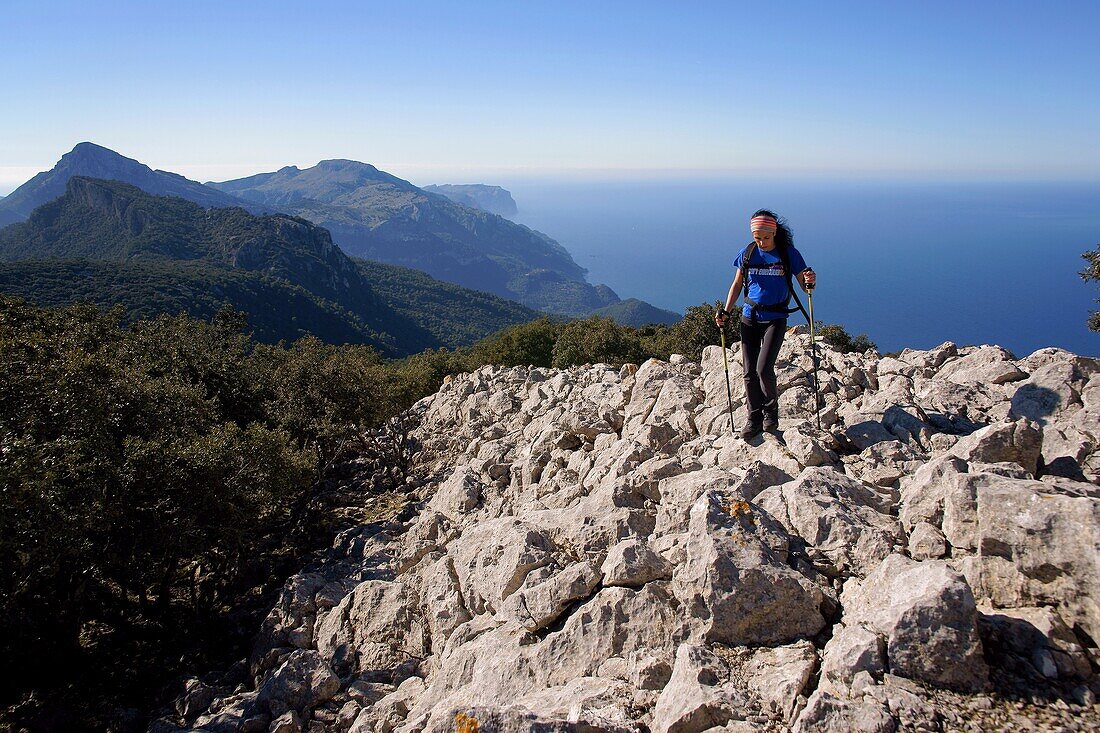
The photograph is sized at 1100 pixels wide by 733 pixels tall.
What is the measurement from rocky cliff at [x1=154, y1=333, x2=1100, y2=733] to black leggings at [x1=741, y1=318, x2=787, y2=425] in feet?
1.75

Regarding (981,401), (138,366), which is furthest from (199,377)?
(981,401)

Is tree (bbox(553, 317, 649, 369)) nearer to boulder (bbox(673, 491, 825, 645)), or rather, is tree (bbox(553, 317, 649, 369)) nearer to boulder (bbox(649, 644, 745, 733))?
boulder (bbox(673, 491, 825, 645))

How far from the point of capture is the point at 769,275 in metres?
8.49

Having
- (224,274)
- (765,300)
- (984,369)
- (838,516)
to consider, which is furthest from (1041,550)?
(224,274)

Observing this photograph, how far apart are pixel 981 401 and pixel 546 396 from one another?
417 inches

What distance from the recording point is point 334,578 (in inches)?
432

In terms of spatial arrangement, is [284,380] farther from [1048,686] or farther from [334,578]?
[1048,686]

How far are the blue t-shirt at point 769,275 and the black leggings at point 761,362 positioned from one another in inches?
7.9

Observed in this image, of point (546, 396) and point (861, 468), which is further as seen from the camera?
point (546, 396)

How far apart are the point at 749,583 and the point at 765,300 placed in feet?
15.3

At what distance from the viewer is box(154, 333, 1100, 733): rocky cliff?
4.31 metres

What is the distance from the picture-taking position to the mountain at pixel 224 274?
8856 centimetres

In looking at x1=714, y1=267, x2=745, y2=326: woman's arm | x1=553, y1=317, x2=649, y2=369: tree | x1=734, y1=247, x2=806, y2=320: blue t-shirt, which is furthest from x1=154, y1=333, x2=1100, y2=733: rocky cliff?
x1=553, y1=317, x2=649, y2=369: tree

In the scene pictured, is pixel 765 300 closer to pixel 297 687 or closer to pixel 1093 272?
pixel 297 687
